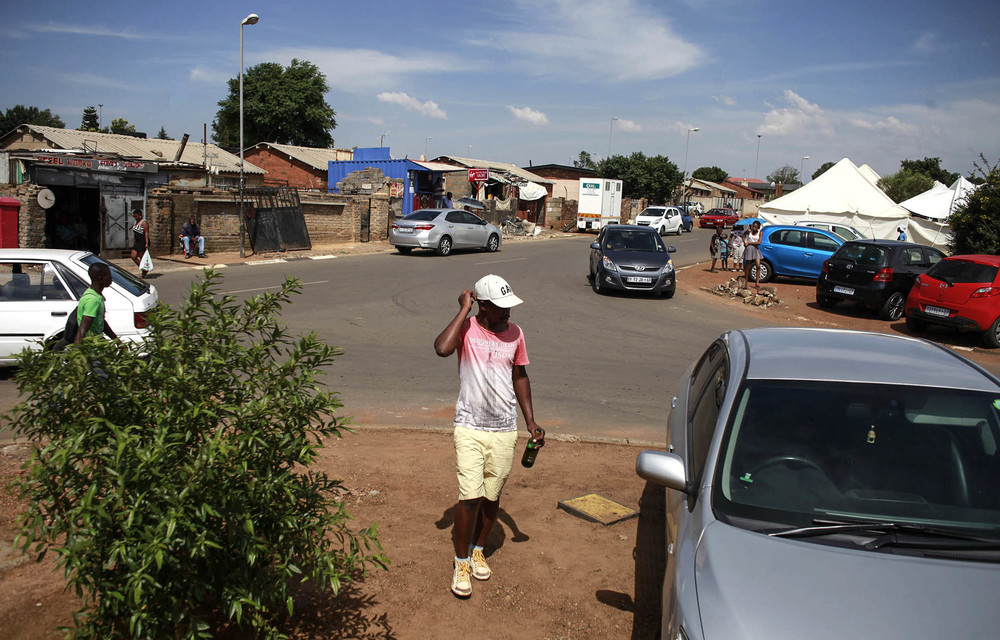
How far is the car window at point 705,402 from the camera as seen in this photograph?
3516mm

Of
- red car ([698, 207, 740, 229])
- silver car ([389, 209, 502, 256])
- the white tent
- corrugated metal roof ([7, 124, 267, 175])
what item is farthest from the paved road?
red car ([698, 207, 740, 229])

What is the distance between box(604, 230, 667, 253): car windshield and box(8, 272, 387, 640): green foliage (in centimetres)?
1637

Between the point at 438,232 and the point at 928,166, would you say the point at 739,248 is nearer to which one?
the point at 438,232

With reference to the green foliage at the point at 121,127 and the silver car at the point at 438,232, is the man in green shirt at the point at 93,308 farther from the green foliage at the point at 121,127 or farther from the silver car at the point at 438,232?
the green foliage at the point at 121,127

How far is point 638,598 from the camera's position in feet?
13.7

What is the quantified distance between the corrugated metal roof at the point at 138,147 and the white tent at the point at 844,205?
28008 millimetres

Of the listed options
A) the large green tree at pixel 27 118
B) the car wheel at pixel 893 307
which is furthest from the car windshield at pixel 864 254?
the large green tree at pixel 27 118

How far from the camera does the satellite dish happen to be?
1898 centimetres

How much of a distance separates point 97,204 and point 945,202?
1327 inches

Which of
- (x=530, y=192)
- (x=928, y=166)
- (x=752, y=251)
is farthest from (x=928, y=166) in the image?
(x=752, y=251)

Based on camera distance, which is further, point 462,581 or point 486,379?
point 486,379

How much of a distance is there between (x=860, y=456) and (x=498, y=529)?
2579mm

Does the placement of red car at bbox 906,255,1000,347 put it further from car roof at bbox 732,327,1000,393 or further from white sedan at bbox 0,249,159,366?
white sedan at bbox 0,249,159,366

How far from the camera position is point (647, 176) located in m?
63.3
